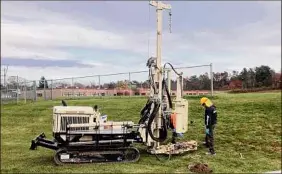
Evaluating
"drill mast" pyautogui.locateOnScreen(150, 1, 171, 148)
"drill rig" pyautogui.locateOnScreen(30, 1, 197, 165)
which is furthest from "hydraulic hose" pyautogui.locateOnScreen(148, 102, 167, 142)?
"drill mast" pyautogui.locateOnScreen(150, 1, 171, 148)

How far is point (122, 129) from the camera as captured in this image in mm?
11383

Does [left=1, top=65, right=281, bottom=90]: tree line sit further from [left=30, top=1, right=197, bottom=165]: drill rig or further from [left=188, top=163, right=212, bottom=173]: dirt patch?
[left=188, top=163, right=212, bottom=173]: dirt patch

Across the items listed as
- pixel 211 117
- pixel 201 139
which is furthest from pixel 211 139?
pixel 201 139

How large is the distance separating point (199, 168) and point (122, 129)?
2258mm

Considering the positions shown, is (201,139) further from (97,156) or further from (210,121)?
(97,156)

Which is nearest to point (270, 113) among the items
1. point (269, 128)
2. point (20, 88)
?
point (269, 128)

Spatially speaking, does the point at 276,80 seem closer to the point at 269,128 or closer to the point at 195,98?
the point at 195,98

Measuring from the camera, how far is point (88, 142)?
36.6 feet

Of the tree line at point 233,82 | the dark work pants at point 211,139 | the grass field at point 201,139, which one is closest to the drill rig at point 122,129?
the grass field at point 201,139

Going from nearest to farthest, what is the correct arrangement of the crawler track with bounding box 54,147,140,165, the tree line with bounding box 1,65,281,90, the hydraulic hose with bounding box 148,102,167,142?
the crawler track with bounding box 54,147,140,165 → the hydraulic hose with bounding box 148,102,167,142 → the tree line with bounding box 1,65,281,90

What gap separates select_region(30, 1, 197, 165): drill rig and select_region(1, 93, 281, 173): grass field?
0.32 m

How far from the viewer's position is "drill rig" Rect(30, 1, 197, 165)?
36.6 feet

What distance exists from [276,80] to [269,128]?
79.6ft

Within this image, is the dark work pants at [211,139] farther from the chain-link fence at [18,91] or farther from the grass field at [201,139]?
the chain-link fence at [18,91]
